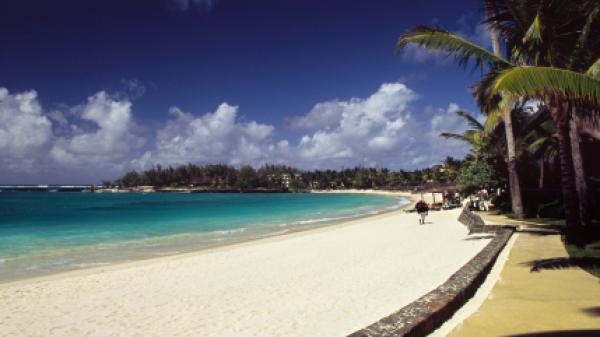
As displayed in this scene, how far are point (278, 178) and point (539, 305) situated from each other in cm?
16755

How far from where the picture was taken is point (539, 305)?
16.7 ft

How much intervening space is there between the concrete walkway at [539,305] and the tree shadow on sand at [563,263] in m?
0.06

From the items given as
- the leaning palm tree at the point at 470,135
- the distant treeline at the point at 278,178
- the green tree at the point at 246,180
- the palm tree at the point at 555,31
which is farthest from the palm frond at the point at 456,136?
the green tree at the point at 246,180

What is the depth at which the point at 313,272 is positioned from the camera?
31.9ft

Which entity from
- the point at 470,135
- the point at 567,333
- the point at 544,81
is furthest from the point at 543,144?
the point at 567,333

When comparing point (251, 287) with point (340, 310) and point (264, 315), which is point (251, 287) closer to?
point (264, 315)

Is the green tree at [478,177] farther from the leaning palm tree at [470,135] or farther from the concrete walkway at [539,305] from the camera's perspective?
the concrete walkway at [539,305]

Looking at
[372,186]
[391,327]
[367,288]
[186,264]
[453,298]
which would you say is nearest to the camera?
[391,327]

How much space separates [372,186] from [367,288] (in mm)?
141835

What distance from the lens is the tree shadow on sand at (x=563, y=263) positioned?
23.7 ft

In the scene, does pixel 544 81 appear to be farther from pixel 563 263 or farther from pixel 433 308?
pixel 433 308

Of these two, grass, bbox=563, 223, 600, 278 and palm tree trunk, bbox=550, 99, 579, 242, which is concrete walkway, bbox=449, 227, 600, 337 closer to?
grass, bbox=563, 223, 600, 278

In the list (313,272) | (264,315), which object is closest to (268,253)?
(313,272)

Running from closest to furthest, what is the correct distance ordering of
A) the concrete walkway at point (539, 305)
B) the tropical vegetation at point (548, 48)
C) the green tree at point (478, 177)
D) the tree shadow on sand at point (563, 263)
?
the concrete walkway at point (539, 305)
the tree shadow on sand at point (563, 263)
the tropical vegetation at point (548, 48)
the green tree at point (478, 177)
